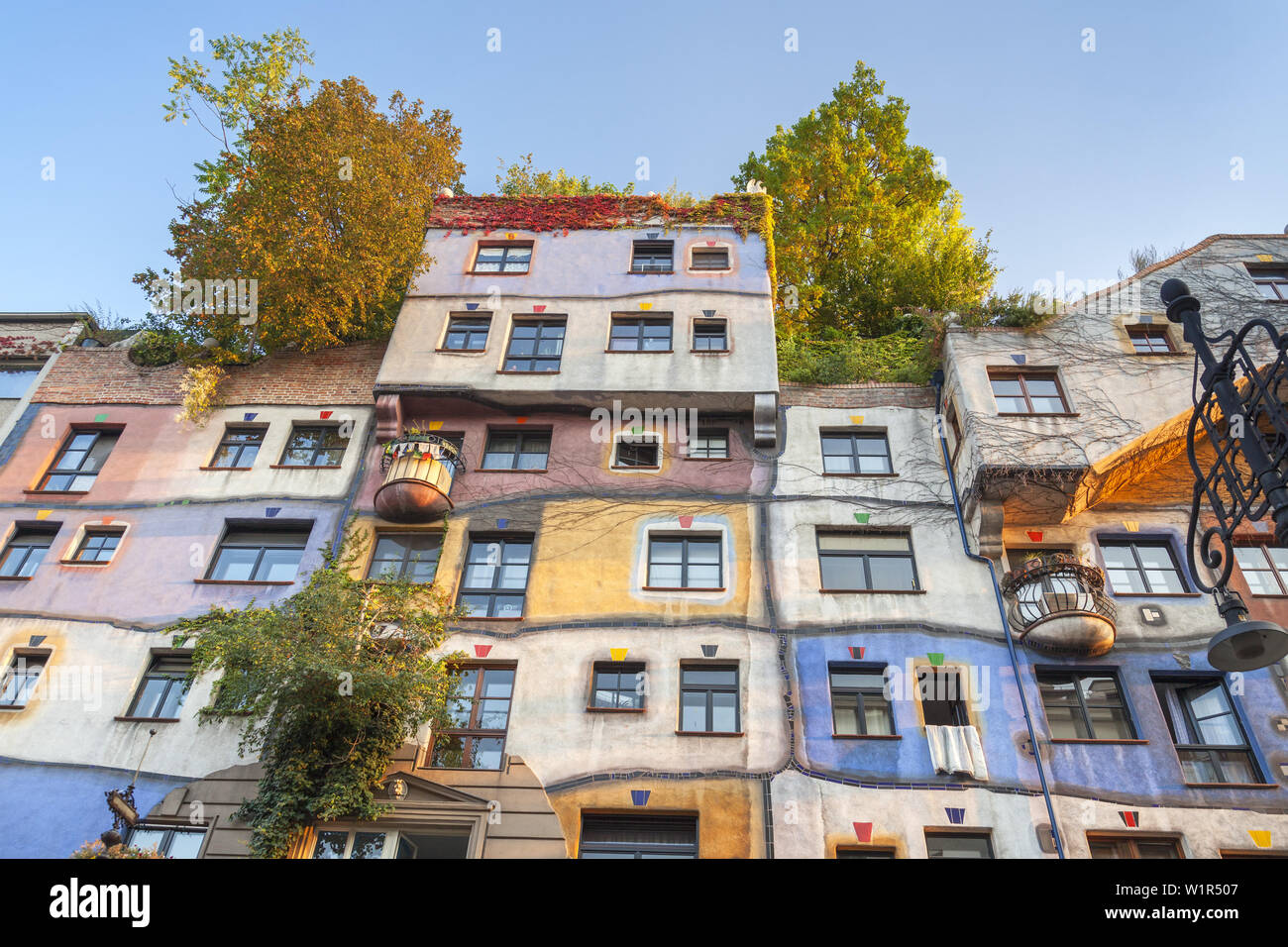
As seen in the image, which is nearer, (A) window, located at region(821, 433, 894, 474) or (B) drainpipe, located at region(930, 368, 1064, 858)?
(B) drainpipe, located at region(930, 368, 1064, 858)

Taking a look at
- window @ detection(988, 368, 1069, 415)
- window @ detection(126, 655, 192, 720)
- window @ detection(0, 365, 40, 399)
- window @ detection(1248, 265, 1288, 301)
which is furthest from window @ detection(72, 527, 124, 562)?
window @ detection(1248, 265, 1288, 301)

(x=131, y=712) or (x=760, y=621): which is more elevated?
(x=760, y=621)

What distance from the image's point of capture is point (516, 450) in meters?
18.5

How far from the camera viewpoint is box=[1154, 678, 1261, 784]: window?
13523 millimetres

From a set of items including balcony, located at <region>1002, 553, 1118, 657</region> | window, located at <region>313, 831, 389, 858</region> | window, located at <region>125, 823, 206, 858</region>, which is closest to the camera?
window, located at <region>313, 831, 389, 858</region>

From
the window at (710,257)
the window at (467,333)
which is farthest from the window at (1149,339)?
the window at (467,333)

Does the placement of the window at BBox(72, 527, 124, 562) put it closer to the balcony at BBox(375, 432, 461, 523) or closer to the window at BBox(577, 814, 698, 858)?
the balcony at BBox(375, 432, 461, 523)

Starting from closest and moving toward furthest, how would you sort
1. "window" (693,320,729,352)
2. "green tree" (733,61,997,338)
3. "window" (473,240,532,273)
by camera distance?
1. "window" (693,320,729,352)
2. "window" (473,240,532,273)
3. "green tree" (733,61,997,338)

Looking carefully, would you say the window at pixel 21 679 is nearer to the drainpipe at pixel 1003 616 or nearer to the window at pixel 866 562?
the window at pixel 866 562

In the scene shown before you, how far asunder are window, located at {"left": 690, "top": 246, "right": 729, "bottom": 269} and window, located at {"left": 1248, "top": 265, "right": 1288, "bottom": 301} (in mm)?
11188
